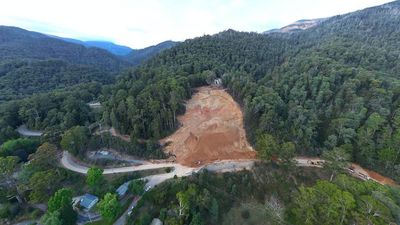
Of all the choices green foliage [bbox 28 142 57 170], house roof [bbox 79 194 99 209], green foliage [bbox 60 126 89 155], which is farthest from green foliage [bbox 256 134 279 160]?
green foliage [bbox 28 142 57 170]

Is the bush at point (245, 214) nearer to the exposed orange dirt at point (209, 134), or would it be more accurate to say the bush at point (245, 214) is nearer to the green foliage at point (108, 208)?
the exposed orange dirt at point (209, 134)

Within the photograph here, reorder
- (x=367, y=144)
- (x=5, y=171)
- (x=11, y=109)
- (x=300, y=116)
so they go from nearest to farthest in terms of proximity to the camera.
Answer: (x=5, y=171)
(x=367, y=144)
(x=300, y=116)
(x=11, y=109)

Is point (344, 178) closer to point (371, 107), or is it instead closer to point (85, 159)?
point (371, 107)

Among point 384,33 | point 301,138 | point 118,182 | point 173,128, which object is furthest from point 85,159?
point 384,33

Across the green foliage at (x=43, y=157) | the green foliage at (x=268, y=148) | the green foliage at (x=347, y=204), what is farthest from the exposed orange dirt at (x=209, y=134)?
the green foliage at (x=43, y=157)

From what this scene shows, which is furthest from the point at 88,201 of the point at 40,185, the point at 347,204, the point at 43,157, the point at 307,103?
the point at 307,103

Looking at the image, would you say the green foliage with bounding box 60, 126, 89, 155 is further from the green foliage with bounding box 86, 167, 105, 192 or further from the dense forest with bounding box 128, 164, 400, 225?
the dense forest with bounding box 128, 164, 400, 225
